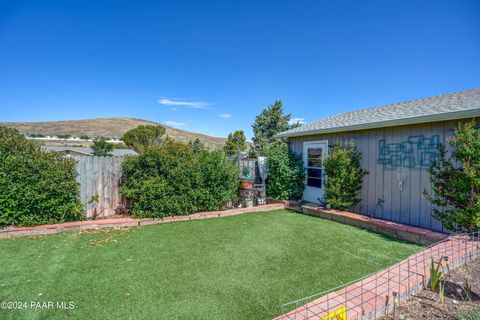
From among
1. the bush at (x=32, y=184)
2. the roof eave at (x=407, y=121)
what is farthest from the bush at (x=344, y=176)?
the bush at (x=32, y=184)

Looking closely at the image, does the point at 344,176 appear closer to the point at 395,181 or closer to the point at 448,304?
the point at 395,181

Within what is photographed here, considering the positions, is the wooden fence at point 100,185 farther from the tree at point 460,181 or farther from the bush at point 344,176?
the tree at point 460,181

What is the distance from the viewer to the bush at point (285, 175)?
779cm

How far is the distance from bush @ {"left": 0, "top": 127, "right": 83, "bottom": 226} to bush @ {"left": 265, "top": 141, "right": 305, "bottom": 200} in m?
5.62

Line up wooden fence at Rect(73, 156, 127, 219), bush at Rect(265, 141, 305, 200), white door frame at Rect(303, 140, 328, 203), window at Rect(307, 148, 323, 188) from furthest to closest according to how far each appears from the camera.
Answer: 1. bush at Rect(265, 141, 305, 200)
2. window at Rect(307, 148, 323, 188)
3. white door frame at Rect(303, 140, 328, 203)
4. wooden fence at Rect(73, 156, 127, 219)

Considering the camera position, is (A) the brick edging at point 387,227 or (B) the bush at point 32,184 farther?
(B) the bush at point 32,184

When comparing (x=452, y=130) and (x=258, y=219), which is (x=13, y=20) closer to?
(x=258, y=219)

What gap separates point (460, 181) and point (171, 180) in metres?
5.95

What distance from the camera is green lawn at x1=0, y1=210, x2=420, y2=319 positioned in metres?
2.51

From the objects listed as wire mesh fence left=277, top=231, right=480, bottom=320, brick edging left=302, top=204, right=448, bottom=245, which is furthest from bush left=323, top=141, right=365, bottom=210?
wire mesh fence left=277, top=231, right=480, bottom=320

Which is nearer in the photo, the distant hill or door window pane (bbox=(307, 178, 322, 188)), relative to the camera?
door window pane (bbox=(307, 178, 322, 188))

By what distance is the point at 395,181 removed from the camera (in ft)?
18.1

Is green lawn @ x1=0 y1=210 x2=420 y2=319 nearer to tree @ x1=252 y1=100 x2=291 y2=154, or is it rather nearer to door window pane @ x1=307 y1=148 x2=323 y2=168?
door window pane @ x1=307 y1=148 x2=323 y2=168

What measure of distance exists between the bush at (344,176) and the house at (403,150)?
19cm
